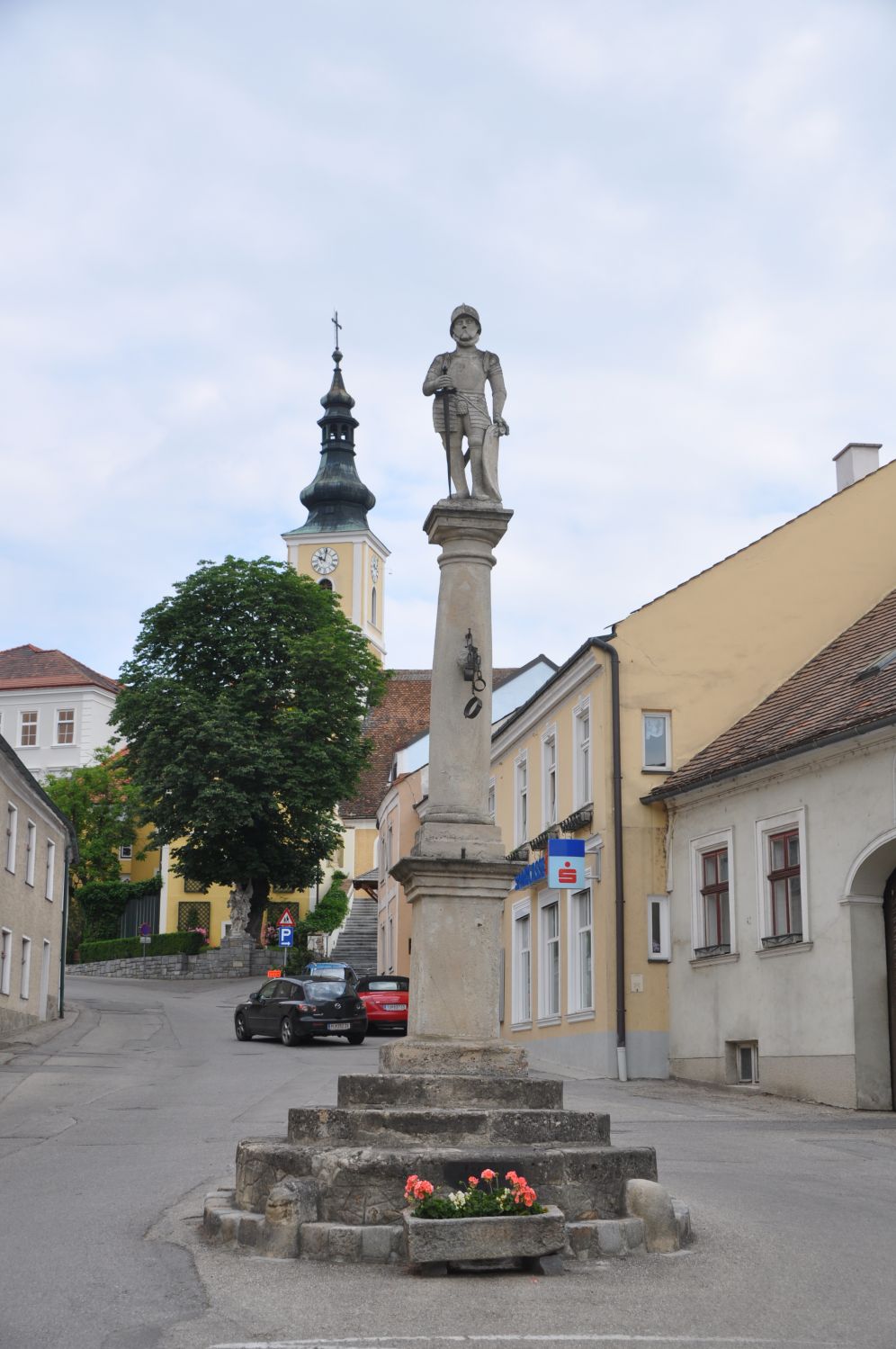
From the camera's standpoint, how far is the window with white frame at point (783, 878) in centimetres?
1961

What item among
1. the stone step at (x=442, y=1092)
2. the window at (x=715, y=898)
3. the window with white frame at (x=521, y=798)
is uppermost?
the window with white frame at (x=521, y=798)

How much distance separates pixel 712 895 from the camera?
22500 mm

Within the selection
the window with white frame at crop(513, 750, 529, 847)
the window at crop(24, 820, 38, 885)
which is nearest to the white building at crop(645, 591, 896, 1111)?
the window with white frame at crop(513, 750, 529, 847)

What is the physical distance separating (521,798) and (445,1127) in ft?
73.4

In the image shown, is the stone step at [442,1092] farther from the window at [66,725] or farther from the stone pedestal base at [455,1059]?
the window at [66,725]

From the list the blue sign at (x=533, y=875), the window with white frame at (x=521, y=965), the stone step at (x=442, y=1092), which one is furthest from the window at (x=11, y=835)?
the stone step at (x=442, y=1092)

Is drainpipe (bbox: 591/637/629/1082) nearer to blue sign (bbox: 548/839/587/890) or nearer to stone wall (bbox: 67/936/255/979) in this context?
blue sign (bbox: 548/839/587/890)

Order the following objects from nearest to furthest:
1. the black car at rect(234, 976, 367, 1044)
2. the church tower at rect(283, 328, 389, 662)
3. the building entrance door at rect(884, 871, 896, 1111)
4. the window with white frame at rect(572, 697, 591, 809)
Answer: the building entrance door at rect(884, 871, 896, 1111) < the window with white frame at rect(572, 697, 591, 809) < the black car at rect(234, 976, 367, 1044) < the church tower at rect(283, 328, 389, 662)

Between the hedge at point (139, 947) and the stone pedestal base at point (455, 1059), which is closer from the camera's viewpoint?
the stone pedestal base at point (455, 1059)

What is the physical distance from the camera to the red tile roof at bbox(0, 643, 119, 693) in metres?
77.9

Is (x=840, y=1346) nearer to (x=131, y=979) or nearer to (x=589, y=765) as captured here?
(x=589, y=765)

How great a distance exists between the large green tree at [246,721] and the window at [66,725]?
2957 cm

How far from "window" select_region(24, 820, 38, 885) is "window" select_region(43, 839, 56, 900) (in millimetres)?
2499

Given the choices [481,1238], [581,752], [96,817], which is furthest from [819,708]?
[96,817]
